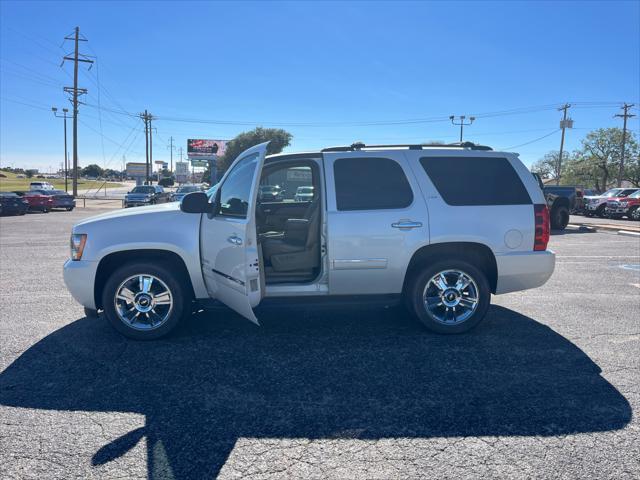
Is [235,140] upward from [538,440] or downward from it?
upward

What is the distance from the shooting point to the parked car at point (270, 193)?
5945 mm

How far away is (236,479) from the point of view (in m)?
2.57

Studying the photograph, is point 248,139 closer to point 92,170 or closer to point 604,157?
point 604,157

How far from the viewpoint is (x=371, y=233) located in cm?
466

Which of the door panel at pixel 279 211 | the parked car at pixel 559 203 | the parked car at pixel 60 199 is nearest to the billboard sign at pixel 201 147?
the parked car at pixel 60 199

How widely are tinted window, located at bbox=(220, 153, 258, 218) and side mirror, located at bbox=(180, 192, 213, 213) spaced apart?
0.23 meters

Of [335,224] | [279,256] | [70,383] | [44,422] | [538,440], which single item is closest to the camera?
[538,440]

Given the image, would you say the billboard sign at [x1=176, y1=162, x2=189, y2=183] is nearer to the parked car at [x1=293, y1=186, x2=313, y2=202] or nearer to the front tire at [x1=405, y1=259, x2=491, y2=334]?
the parked car at [x1=293, y1=186, x2=313, y2=202]

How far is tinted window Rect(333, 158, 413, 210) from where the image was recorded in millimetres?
4746

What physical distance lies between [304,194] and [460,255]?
225 centimetres

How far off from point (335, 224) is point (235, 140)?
71.5 m

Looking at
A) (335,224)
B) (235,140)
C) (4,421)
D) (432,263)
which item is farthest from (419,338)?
(235,140)

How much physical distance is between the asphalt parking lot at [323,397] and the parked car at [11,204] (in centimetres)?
2309

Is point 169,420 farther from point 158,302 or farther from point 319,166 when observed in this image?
point 319,166
